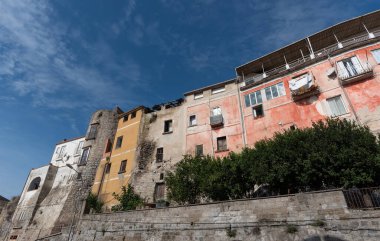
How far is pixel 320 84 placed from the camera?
20.4 meters

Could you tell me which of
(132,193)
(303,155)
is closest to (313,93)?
(303,155)

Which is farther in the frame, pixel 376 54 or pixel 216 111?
pixel 216 111

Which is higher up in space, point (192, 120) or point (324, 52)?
point (324, 52)

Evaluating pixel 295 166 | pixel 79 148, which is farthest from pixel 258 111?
pixel 79 148

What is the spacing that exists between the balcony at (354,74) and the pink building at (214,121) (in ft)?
30.3

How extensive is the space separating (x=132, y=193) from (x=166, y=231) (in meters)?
9.26

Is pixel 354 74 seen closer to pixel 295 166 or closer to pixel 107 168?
pixel 295 166

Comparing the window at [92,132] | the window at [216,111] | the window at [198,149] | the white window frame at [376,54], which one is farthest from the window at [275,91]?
the window at [92,132]

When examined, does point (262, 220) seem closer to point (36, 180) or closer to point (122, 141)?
point (122, 141)

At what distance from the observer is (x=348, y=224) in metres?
9.91

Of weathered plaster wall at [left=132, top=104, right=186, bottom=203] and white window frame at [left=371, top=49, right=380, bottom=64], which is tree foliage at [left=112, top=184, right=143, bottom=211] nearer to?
weathered plaster wall at [left=132, top=104, right=186, bottom=203]

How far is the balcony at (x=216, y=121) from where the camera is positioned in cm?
2404

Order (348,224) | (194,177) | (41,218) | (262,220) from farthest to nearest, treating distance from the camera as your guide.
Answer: (41,218), (194,177), (262,220), (348,224)

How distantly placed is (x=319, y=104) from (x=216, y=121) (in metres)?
9.37
